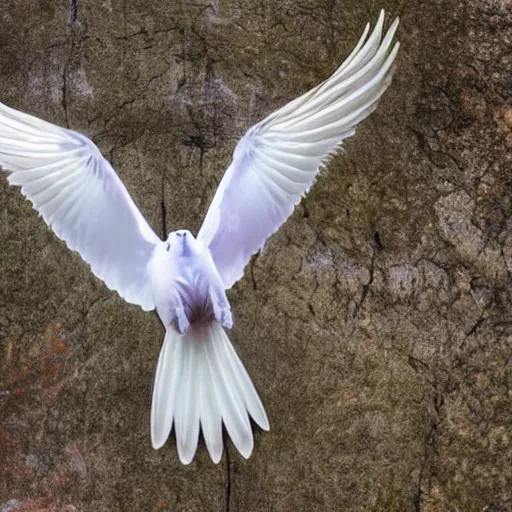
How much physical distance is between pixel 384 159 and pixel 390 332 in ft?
1.60

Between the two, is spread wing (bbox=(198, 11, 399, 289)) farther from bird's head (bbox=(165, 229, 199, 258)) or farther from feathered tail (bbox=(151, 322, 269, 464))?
feathered tail (bbox=(151, 322, 269, 464))

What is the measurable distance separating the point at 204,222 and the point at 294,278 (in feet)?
1.70

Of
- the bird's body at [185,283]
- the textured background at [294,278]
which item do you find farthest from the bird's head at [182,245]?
the textured background at [294,278]

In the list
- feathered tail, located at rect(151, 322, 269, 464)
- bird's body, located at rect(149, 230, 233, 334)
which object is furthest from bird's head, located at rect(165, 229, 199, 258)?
feathered tail, located at rect(151, 322, 269, 464)

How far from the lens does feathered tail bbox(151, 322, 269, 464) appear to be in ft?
8.38

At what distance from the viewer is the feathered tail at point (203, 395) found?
2.55 metres

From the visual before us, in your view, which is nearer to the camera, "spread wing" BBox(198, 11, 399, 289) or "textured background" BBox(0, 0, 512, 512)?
"spread wing" BBox(198, 11, 399, 289)

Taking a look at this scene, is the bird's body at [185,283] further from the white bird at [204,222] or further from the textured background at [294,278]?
the textured background at [294,278]

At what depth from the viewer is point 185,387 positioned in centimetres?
257

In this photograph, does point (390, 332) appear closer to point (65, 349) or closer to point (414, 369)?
point (414, 369)

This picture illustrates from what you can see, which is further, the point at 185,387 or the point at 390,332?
the point at 390,332

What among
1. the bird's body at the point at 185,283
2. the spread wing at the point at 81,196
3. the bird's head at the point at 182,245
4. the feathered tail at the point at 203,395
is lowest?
the feathered tail at the point at 203,395

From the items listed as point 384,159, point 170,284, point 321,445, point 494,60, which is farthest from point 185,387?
point 494,60

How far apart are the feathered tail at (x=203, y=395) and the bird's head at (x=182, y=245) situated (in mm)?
219
